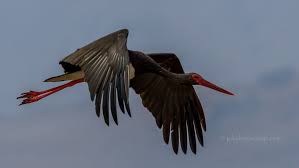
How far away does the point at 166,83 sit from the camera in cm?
2216

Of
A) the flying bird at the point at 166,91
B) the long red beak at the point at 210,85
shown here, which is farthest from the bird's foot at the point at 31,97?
the long red beak at the point at 210,85

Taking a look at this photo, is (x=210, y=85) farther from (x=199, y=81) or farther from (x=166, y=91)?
(x=166, y=91)

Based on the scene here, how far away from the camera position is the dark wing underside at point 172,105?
21.8 metres

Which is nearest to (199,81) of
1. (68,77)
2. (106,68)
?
(68,77)

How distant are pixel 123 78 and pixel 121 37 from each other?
120 cm

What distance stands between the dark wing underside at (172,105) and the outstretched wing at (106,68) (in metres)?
2.89

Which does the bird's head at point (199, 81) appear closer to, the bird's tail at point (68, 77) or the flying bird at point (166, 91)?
the flying bird at point (166, 91)

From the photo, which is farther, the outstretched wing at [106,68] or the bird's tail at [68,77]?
the bird's tail at [68,77]

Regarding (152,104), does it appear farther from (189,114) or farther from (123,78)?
(123,78)

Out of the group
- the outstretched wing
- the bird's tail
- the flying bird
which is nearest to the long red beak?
the flying bird

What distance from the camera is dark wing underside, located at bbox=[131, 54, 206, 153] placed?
21.8m

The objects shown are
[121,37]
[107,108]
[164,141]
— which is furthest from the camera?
[164,141]

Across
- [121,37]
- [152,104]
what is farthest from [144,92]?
[121,37]

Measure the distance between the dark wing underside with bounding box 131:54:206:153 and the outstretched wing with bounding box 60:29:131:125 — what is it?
114 inches
